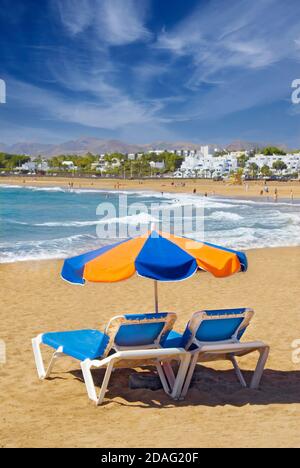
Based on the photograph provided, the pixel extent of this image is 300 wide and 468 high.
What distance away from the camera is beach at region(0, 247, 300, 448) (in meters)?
4.62

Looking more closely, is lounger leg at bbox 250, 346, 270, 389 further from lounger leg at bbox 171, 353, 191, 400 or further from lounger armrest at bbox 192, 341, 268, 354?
lounger leg at bbox 171, 353, 191, 400

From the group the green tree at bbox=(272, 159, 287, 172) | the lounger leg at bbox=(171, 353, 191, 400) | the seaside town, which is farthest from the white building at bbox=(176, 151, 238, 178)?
the lounger leg at bbox=(171, 353, 191, 400)

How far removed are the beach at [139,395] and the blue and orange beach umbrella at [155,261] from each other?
1.26 meters

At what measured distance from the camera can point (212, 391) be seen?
5.93 meters

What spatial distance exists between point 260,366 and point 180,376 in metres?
0.95

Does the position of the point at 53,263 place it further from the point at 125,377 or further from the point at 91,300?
the point at 125,377

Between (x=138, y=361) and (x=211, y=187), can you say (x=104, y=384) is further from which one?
(x=211, y=187)

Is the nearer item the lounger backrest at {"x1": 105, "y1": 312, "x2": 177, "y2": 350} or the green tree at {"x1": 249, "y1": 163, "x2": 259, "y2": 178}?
the lounger backrest at {"x1": 105, "y1": 312, "x2": 177, "y2": 350}

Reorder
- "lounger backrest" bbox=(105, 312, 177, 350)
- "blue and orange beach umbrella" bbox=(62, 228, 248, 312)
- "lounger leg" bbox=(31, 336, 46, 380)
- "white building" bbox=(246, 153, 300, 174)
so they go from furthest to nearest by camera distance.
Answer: "white building" bbox=(246, 153, 300, 174) < "lounger leg" bbox=(31, 336, 46, 380) < "lounger backrest" bbox=(105, 312, 177, 350) < "blue and orange beach umbrella" bbox=(62, 228, 248, 312)

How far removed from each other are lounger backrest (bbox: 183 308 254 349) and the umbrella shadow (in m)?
0.58

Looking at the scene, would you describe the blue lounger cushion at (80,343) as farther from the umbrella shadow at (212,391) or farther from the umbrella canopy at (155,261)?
the umbrella canopy at (155,261)

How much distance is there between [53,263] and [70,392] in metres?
9.78

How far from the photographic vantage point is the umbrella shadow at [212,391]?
221 inches

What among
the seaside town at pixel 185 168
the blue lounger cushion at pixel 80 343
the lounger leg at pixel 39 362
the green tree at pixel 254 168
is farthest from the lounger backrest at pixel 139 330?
the green tree at pixel 254 168
